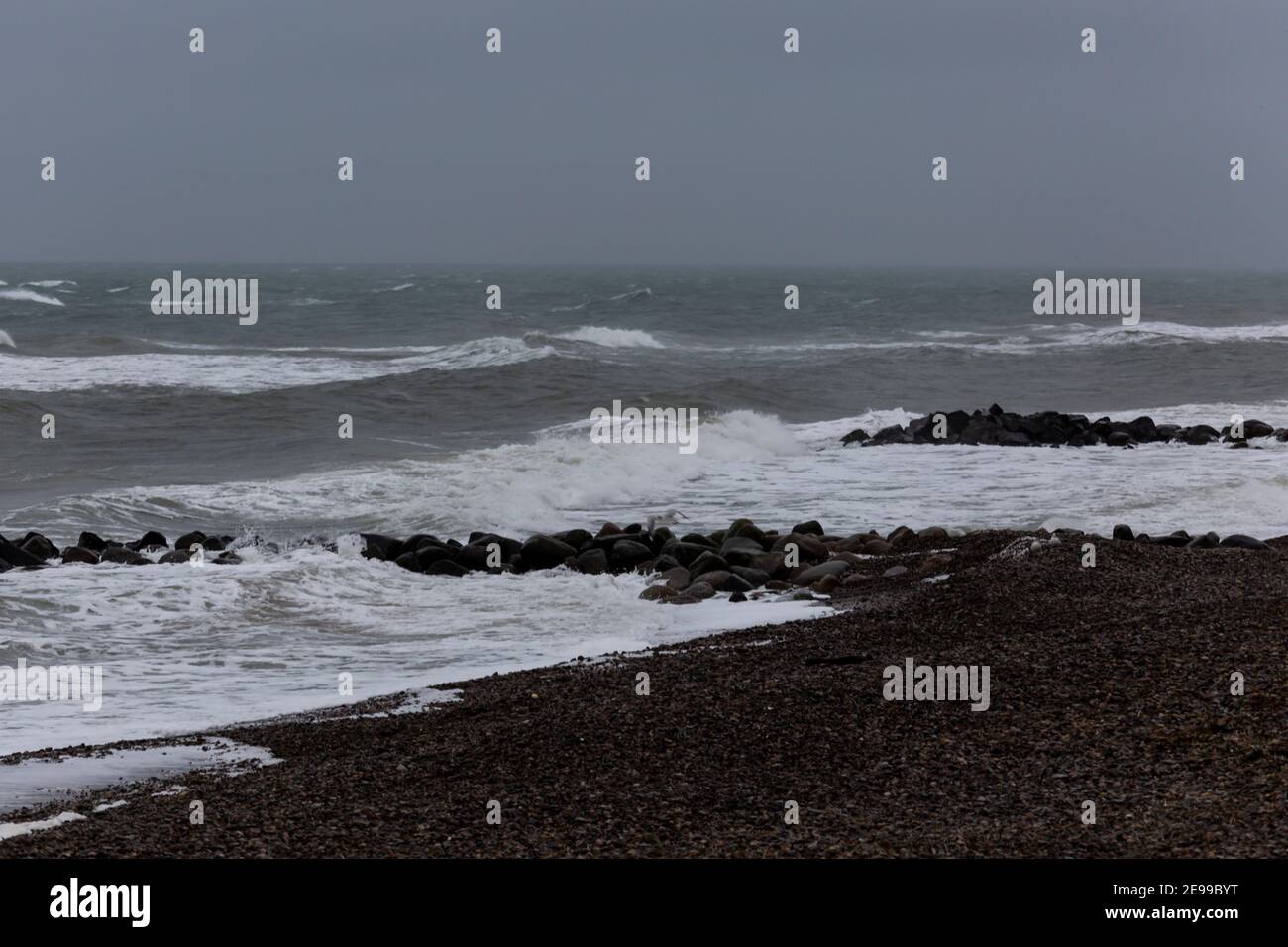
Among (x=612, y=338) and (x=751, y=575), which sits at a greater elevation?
(x=612, y=338)

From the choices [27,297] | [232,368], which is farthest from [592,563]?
[27,297]

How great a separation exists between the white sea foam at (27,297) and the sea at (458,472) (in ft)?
51.9

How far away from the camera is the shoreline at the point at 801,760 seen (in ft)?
16.6

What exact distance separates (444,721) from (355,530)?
27.9 feet

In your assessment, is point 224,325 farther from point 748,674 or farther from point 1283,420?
point 748,674

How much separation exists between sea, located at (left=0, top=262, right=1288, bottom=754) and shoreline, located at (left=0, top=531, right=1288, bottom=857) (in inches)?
61.1

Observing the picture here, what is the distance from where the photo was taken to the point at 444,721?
7.50m

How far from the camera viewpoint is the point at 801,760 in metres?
6.19

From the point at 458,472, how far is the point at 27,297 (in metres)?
58.8

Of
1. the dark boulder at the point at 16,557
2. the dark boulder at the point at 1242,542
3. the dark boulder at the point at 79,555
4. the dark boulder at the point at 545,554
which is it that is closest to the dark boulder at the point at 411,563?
the dark boulder at the point at 545,554

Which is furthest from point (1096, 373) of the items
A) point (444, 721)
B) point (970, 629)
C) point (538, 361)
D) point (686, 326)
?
point (444, 721)

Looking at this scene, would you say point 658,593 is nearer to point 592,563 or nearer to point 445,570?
point 592,563

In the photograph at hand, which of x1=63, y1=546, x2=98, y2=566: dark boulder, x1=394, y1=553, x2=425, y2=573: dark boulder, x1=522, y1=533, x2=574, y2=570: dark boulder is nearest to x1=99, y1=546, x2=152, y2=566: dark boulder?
x1=63, y1=546, x2=98, y2=566: dark boulder

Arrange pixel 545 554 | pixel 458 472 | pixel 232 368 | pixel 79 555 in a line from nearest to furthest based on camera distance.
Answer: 1. pixel 79 555
2. pixel 545 554
3. pixel 458 472
4. pixel 232 368
